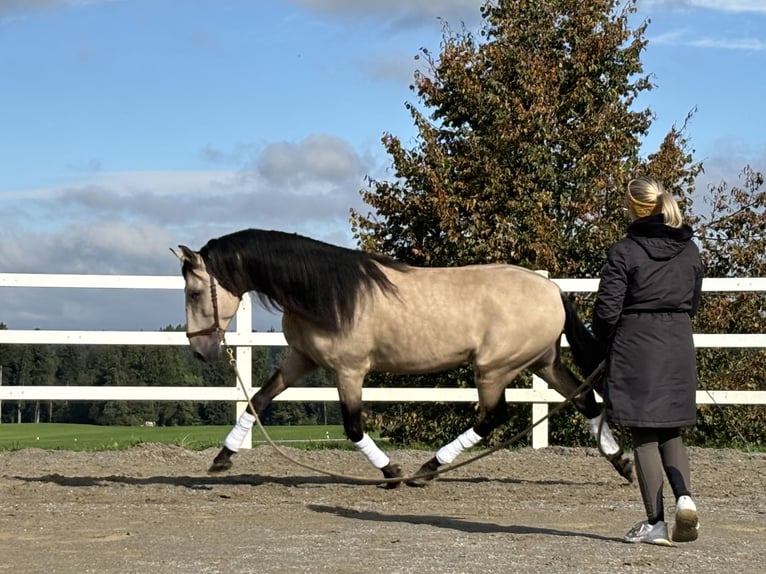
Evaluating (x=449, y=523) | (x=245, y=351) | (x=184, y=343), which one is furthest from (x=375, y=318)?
(x=245, y=351)

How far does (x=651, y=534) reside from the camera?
16.2 feet

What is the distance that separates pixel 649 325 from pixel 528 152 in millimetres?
12476

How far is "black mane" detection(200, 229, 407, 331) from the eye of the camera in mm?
6812

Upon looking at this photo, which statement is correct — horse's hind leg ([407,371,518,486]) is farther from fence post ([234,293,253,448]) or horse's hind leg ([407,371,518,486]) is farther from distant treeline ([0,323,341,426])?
distant treeline ([0,323,341,426])

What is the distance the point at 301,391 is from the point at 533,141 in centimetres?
872

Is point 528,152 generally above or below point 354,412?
above

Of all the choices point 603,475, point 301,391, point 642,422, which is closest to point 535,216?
point 301,391

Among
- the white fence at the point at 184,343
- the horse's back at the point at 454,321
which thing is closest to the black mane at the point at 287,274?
the horse's back at the point at 454,321

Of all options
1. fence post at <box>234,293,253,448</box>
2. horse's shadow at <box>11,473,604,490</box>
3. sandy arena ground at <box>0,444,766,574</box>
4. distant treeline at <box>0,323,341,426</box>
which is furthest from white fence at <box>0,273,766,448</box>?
distant treeline at <box>0,323,341,426</box>

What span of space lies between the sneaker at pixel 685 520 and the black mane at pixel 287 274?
271 centimetres

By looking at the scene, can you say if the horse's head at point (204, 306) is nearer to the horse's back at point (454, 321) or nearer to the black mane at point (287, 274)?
the black mane at point (287, 274)

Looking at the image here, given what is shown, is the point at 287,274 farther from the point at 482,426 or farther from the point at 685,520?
the point at 685,520

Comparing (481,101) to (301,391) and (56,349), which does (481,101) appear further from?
(56,349)

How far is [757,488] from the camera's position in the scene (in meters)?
7.55
